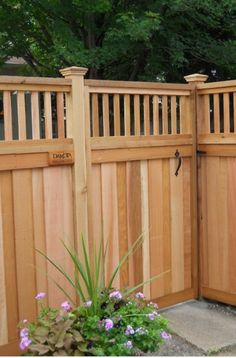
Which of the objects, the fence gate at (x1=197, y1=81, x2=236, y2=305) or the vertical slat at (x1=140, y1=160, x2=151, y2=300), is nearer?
the vertical slat at (x1=140, y1=160, x2=151, y2=300)

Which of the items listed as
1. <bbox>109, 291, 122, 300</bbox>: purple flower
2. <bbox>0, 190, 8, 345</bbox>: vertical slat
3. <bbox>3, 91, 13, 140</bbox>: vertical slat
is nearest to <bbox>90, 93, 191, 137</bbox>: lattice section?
<bbox>3, 91, 13, 140</bbox>: vertical slat

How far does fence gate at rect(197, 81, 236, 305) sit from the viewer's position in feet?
12.2

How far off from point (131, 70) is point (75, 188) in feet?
12.5

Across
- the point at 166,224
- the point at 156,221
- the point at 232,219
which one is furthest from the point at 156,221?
the point at 232,219

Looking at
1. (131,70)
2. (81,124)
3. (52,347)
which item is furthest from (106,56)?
(52,347)

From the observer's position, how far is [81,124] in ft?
10.4

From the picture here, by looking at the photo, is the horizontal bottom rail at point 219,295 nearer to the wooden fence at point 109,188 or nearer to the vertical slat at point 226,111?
the wooden fence at point 109,188

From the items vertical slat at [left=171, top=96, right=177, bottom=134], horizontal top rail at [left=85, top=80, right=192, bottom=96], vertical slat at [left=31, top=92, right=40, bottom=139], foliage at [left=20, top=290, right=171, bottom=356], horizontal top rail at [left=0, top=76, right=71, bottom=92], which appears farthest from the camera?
vertical slat at [left=171, top=96, right=177, bottom=134]

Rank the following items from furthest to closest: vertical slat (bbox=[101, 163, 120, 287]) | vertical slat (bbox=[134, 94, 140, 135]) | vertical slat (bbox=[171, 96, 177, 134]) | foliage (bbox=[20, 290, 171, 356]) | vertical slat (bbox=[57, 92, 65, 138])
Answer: vertical slat (bbox=[171, 96, 177, 134]), vertical slat (bbox=[134, 94, 140, 135]), vertical slat (bbox=[101, 163, 120, 287]), vertical slat (bbox=[57, 92, 65, 138]), foliage (bbox=[20, 290, 171, 356])

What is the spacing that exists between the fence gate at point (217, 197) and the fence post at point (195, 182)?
0.03m

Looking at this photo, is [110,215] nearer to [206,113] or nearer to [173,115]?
[173,115]

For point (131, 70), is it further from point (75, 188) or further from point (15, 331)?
point (15, 331)

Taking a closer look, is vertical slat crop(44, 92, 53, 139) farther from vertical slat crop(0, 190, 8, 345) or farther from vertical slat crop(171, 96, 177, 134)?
vertical slat crop(171, 96, 177, 134)

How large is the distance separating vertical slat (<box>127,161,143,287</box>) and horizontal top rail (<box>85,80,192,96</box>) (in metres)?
0.51
